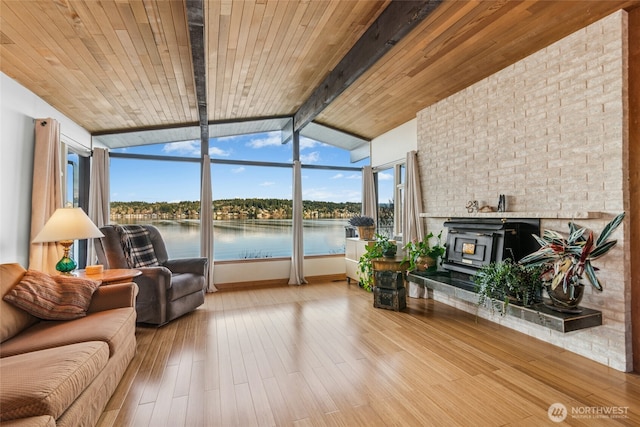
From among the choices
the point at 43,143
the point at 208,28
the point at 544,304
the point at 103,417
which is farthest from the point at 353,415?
the point at 43,143

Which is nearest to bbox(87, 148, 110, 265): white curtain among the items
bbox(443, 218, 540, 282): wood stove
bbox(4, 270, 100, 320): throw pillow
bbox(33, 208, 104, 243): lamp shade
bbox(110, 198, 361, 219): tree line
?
bbox(110, 198, 361, 219): tree line

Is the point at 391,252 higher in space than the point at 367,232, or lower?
lower

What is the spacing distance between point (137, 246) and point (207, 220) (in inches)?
53.5

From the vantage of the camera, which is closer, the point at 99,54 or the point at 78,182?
the point at 99,54

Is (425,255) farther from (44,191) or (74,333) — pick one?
(44,191)

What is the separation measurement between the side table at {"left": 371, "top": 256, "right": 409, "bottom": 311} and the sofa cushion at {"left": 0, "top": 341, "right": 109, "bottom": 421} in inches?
119

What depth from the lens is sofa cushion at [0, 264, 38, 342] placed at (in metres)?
1.96

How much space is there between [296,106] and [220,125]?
1354 mm

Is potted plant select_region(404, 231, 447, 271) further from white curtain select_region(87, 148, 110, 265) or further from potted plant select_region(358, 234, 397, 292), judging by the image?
white curtain select_region(87, 148, 110, 265)

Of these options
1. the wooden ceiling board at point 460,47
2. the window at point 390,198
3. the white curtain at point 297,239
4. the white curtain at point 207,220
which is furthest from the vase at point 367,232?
the white curtain at point 207,220

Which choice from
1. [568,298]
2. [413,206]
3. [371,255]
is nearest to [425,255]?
[371,255]

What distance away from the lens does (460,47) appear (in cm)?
306

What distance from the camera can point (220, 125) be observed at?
5344 millimetres

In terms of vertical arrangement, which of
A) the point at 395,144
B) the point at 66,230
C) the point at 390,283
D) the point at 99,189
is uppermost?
the point at 395,144
